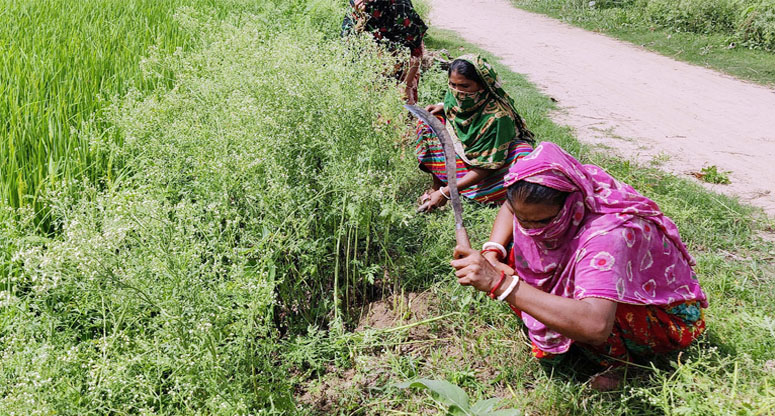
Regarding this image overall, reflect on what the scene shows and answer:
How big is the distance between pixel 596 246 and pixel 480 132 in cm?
163

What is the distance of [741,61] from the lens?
8109 millimetres

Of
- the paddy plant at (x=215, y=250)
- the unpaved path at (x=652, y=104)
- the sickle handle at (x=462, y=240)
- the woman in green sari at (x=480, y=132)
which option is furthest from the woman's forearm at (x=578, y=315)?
the unpaved path at (x=652, y=104)

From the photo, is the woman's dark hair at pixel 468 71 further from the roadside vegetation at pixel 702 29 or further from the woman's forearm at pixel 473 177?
the roadside vegetation at pixel 702 29

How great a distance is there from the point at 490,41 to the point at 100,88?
7.54 metres

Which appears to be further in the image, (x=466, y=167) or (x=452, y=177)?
(x=466, y=167)

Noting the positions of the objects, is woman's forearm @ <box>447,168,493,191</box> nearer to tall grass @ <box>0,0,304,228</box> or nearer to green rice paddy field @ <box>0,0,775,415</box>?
green rice paddy field @ <box>0,0,775,415</box>

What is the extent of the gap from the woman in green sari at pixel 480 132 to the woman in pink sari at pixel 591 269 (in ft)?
3.94

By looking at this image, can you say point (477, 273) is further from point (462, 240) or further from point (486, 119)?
point (486, 119)

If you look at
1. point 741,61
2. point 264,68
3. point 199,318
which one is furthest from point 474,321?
point 741,61

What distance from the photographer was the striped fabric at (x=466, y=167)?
3404mm

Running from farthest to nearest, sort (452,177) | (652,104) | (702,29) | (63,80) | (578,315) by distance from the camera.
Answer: (702,29), (652,104), (63,80), (452,177), (578,315)

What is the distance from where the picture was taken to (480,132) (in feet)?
11.0

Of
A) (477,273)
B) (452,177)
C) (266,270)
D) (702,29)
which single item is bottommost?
(266,270)

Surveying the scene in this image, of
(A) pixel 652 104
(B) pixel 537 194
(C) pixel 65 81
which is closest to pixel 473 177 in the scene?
(B) pixel 537 194
